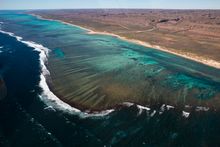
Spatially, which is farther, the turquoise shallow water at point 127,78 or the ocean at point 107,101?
the turquoise shallow water at point 127,78

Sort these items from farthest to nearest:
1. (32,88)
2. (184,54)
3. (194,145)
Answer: (184,54)
(32,88)
(194,145)

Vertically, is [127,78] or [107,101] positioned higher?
[127,78]

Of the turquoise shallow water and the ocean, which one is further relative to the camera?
the turquoise shallow water

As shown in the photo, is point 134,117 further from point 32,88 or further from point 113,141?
point 32,88

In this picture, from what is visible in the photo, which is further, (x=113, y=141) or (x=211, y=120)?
(x=211, y=120)

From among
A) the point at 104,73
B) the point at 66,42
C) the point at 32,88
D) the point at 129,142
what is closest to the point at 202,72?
the point at 104,73

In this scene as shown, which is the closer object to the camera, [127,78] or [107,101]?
[107,101]

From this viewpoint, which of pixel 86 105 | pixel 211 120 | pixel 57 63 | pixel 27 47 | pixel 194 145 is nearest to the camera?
pixel 194 145
